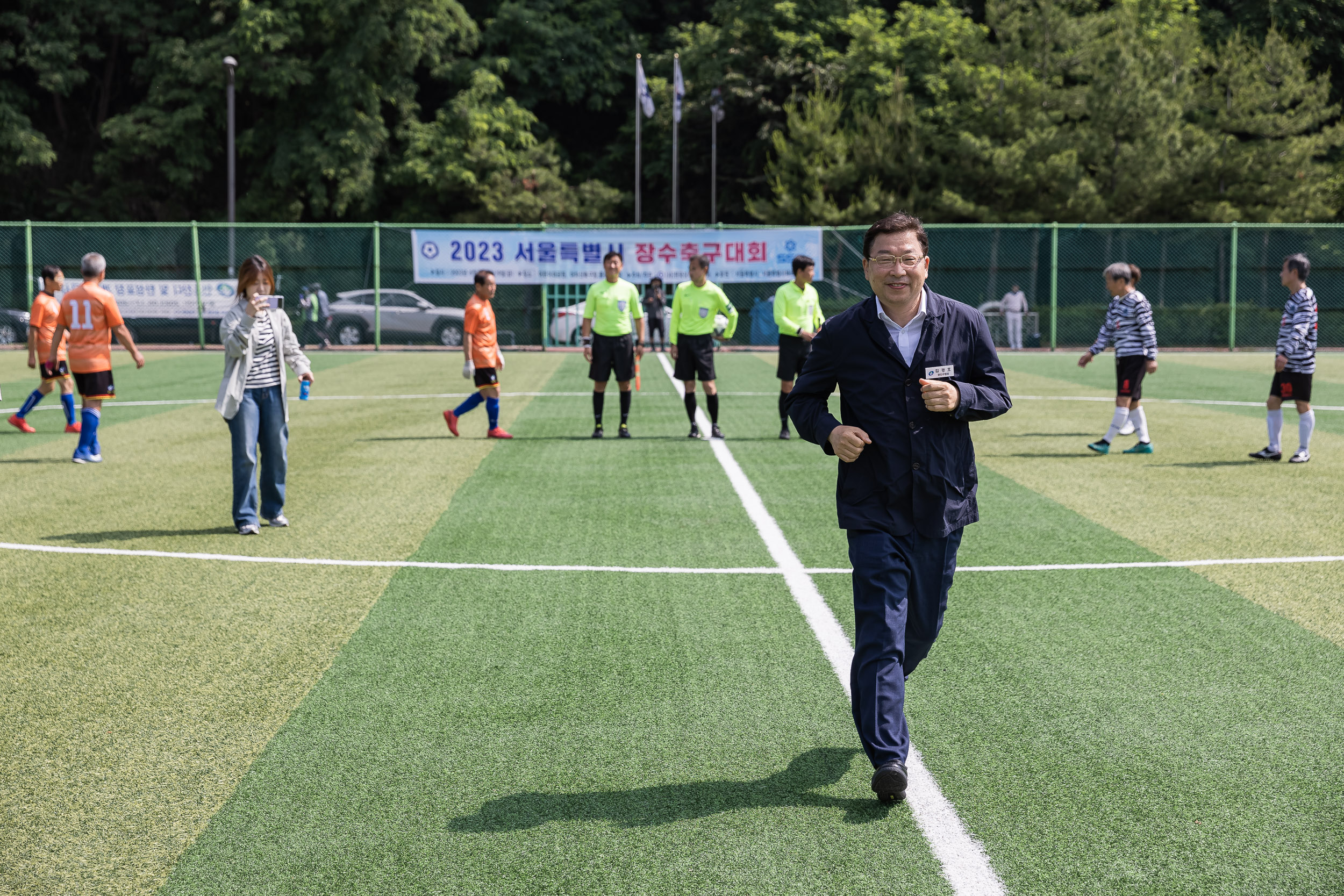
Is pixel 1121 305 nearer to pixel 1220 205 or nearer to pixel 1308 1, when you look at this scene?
pixel 1220 205

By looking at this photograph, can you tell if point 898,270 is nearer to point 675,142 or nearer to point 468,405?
point 468,405

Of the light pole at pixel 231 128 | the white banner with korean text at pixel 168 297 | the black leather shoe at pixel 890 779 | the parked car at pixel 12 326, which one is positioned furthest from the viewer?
the light pole at pixel 231 128

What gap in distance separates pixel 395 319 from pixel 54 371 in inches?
650

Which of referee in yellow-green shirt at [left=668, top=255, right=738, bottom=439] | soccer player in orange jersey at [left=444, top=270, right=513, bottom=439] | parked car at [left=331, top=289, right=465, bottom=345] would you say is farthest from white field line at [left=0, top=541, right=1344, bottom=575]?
parked car at [left=331, top=289, right=465, bottom=345]

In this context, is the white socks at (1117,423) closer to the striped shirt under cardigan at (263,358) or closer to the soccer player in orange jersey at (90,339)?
the striped shirt under cardigan at (263,358)

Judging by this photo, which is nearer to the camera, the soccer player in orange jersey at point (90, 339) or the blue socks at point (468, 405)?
the soccer player in orange jersey at point (90, 339)

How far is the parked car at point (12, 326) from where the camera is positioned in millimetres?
29219

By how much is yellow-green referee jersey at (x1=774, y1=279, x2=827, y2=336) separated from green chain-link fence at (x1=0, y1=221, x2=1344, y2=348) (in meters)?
17.1

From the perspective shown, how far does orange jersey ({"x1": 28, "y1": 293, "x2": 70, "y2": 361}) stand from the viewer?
13609mm

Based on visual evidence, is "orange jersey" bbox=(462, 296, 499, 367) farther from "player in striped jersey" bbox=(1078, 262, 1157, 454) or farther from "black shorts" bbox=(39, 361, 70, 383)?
"player in striped jersey" bbox=(1078, 262, 1157, 454)

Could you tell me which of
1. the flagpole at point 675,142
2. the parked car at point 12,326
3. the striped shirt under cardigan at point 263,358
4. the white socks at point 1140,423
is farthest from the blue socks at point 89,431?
the flagpole at point 675,142

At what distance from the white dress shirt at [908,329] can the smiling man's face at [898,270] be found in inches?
2.2

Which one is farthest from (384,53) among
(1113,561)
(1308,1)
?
(1113,561)

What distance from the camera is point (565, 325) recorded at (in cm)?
2984
